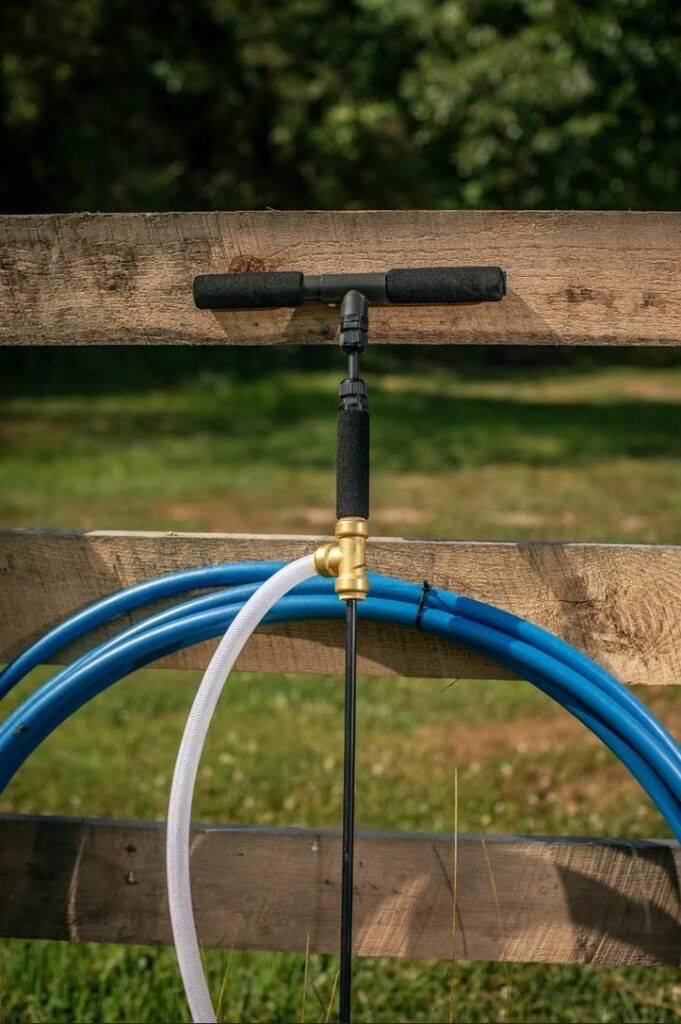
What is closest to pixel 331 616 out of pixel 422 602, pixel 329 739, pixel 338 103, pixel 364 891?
pixel 422 602

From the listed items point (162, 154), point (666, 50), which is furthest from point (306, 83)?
point (666, 50)

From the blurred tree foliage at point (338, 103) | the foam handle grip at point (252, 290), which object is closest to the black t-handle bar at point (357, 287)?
the foam handle grip at point (252, 290)

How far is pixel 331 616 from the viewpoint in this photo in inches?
83.8

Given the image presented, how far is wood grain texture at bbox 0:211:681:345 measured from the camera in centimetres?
204

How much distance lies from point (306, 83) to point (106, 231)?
22.1 m

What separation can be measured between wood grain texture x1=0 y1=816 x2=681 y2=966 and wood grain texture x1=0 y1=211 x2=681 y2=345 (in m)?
0.90

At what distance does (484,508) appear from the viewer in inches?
351

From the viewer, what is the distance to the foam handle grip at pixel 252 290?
1964 millimetres

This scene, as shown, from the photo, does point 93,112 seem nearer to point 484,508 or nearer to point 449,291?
point 484,508

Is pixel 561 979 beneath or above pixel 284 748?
beneath

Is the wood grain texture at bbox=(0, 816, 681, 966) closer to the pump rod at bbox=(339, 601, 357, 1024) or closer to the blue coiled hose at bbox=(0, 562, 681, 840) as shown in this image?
the blue coiled hose at bbox=(0, 562, 681, 840)

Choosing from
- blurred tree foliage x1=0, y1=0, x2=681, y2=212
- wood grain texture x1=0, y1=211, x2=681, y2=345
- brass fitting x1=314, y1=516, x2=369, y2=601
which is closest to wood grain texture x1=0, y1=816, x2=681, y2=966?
brass fitting x1=314, y1=516, x2=369, y2=601

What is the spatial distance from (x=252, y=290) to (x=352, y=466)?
339 mm

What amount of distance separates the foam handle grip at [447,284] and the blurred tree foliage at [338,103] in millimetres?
13010
